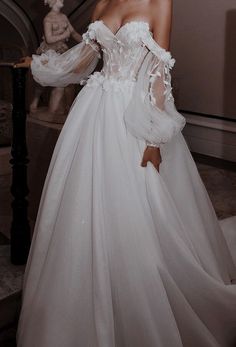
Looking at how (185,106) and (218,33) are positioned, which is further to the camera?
(185,106)

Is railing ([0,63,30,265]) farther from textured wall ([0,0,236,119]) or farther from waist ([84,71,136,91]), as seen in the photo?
textured wall ([0,0,236,119])

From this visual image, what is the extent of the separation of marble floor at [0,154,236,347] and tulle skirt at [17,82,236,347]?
0.39 meters

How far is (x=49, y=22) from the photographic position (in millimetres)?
4500

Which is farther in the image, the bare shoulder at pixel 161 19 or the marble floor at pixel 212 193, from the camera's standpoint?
the marble floor at pixel 212 193

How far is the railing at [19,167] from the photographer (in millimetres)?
2641

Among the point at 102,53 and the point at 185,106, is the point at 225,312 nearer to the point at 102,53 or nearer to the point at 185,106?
the point at 102,53

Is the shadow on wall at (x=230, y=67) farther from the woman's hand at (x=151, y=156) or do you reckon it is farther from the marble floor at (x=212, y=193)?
the woman's hand at (x=151, y=156)

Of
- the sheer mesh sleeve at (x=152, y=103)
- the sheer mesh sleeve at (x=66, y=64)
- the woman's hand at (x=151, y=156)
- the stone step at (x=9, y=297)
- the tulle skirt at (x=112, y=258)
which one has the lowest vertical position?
the stone step at (x=9, y=297)

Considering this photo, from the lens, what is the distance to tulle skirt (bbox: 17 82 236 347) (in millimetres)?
1817

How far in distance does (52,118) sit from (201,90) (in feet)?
7.08

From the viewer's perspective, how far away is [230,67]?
16.7ft

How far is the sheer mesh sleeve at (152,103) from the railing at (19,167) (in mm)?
991

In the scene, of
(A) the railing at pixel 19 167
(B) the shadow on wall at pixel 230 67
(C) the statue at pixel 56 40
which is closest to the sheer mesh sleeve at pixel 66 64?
(A) the railing at pixel 19 167

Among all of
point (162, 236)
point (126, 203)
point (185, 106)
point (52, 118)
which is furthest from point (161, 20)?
point (185, 106)
